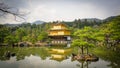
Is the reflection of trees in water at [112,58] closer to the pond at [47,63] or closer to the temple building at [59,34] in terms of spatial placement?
the pond at [47,63]

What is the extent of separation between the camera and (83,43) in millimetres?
21062

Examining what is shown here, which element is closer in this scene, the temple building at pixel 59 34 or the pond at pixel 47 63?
the pond at pixel 47 63

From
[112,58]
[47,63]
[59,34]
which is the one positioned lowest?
[59,34]

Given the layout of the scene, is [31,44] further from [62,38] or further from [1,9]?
[1,9]

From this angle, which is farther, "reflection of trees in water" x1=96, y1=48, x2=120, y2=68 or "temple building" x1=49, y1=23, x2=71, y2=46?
"temple building" x1=49, y1=23, x2=71, y2=46

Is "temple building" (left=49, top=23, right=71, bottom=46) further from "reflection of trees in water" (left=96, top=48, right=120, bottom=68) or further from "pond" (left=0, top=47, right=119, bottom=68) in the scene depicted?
"pond" (left=0, top=47, right=119, bottom=68)

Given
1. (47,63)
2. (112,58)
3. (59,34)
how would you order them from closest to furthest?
(47,63)
(112,58)
(59,34)

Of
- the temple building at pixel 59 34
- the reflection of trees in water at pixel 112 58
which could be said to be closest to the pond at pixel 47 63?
the reflection of trees in water at pixel 112 58

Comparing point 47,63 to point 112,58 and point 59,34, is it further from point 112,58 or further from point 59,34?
point 59,34

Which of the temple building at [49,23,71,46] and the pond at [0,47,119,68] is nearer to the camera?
the pond at [0,47,119,68]

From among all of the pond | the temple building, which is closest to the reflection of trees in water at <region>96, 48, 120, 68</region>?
the pond

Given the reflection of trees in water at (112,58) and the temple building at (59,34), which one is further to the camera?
the temple building at (59,34)

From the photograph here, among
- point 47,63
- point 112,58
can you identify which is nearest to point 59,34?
point 112,58

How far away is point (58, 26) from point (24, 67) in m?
38.7
